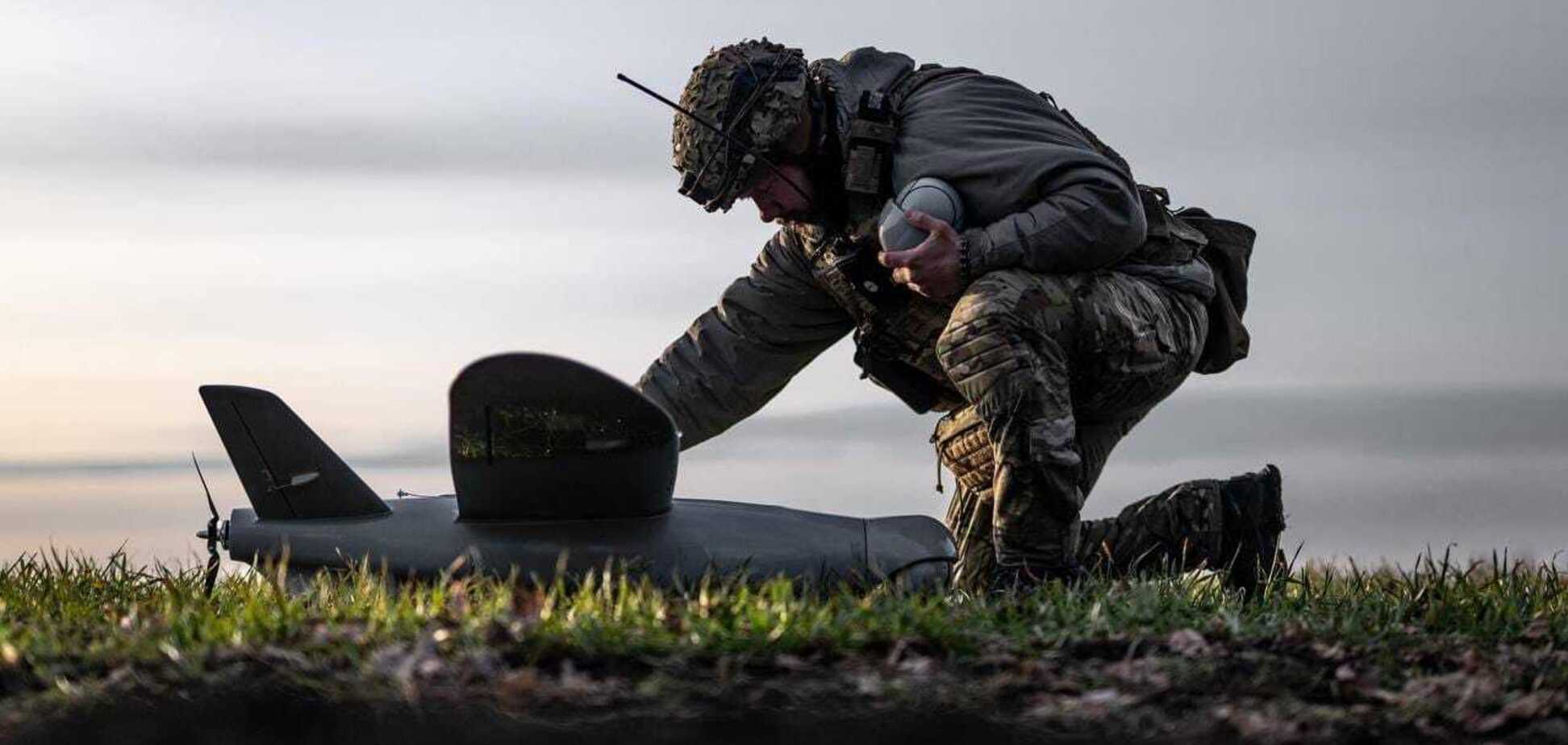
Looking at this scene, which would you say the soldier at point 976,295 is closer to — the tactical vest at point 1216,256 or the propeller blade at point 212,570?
the tactical vest at point 1216,256

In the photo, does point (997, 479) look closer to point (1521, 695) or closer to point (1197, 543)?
point (1197, 543)

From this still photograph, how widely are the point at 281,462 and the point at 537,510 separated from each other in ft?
3.38

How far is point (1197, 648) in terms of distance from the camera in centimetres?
500

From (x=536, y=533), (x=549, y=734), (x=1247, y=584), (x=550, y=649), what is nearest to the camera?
(x=549, y=734)

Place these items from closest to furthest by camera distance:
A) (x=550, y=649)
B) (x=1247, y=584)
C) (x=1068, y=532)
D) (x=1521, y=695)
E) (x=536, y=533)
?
(x=550, y=649) < (x=1521, y=695) < (x=536, y=533) < (x=1068, y=532) < (x=1247, y=584)

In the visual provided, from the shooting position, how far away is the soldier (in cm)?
700

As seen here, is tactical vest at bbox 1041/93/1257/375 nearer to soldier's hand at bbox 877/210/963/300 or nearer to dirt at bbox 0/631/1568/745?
soldier's hand at bbox 877/210/963/300

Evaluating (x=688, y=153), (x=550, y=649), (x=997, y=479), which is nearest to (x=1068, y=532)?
(x=997, y=479)

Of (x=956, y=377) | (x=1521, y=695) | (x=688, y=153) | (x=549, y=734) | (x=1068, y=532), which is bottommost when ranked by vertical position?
(x=549, y=734)

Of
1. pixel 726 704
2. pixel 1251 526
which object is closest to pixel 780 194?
pixel 1251 526

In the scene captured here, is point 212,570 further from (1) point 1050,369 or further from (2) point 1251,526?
(2) point 1251,526

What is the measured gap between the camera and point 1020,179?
7211 millimetres

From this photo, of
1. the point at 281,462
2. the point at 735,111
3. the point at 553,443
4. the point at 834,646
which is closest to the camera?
the point at 834,646

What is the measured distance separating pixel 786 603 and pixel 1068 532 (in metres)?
2.25
